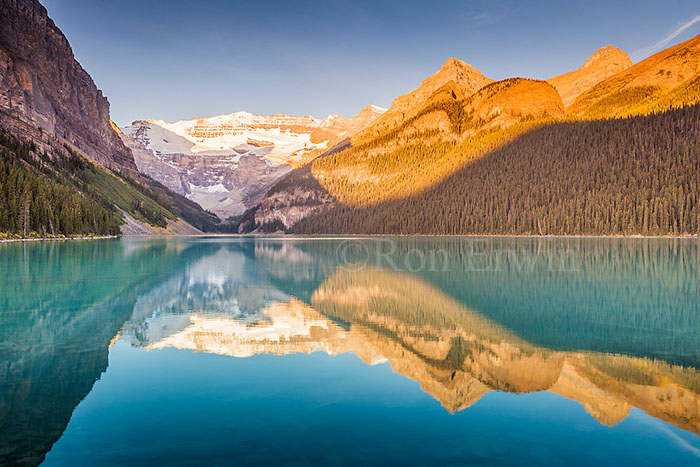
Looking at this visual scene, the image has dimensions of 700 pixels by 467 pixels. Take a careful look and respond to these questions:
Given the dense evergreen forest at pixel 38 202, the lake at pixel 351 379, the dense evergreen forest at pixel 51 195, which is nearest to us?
the lake at pixel 351 379

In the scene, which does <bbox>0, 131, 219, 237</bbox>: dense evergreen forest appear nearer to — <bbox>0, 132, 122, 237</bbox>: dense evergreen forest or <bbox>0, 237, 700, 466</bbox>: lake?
<bbox>0, 132, 122, 237</bbox>: dense evergreen forest

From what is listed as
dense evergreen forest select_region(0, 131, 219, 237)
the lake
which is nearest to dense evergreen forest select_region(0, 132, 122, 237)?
dense evergreen forest select_region(0, 131, 219, 237)

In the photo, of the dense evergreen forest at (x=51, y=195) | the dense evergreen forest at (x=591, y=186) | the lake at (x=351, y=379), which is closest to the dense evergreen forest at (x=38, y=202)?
the dense evergreen forest at (x=51, y=195)

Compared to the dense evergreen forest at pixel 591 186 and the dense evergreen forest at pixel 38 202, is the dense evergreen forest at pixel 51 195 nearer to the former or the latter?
the dense evergreen forest at pixel 38 202

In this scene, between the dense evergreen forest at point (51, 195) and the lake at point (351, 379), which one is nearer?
the lake at point (351, 379)

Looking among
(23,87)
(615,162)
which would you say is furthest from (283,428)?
(23,87)

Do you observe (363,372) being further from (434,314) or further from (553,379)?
(434,314)

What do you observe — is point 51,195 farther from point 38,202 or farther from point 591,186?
point 591,186
